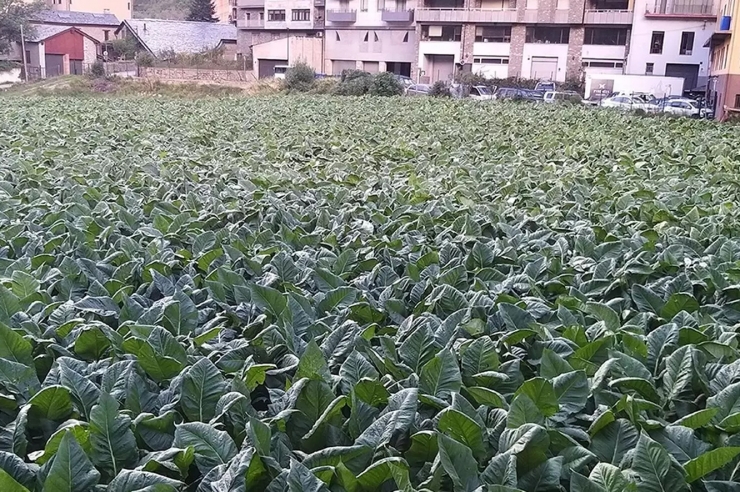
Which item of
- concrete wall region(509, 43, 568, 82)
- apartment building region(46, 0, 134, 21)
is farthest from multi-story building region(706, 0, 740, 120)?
apartment building region(46, 0, 134, 21)

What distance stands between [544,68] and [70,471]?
44.9 m

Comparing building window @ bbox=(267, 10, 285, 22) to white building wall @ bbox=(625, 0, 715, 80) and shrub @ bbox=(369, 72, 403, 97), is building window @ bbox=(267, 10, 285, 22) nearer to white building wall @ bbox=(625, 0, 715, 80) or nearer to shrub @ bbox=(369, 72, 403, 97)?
white building wall @ bbox=(625, 0, 715, 80)

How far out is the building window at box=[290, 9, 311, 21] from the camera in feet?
173

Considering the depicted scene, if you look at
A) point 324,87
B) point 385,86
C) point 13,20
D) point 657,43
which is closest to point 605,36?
point 657,43

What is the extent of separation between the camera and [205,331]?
2291 millimetres

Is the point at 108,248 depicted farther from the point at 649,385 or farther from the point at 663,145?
the point at 663,145

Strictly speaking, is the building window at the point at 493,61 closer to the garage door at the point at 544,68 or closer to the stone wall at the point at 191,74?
the garage door at the point at 544,68

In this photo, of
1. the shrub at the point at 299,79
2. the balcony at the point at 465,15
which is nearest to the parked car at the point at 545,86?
the balcony at the point at 465,15

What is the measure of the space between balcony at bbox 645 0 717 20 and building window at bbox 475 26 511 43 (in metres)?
8.08

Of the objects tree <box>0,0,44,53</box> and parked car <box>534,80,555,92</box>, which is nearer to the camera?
parked car <box>534,80,555,92</box>

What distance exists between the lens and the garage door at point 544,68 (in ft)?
143

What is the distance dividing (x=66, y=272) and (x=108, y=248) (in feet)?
1.95

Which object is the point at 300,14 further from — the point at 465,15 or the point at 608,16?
the point at 608,16

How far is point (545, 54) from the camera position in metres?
43.5
